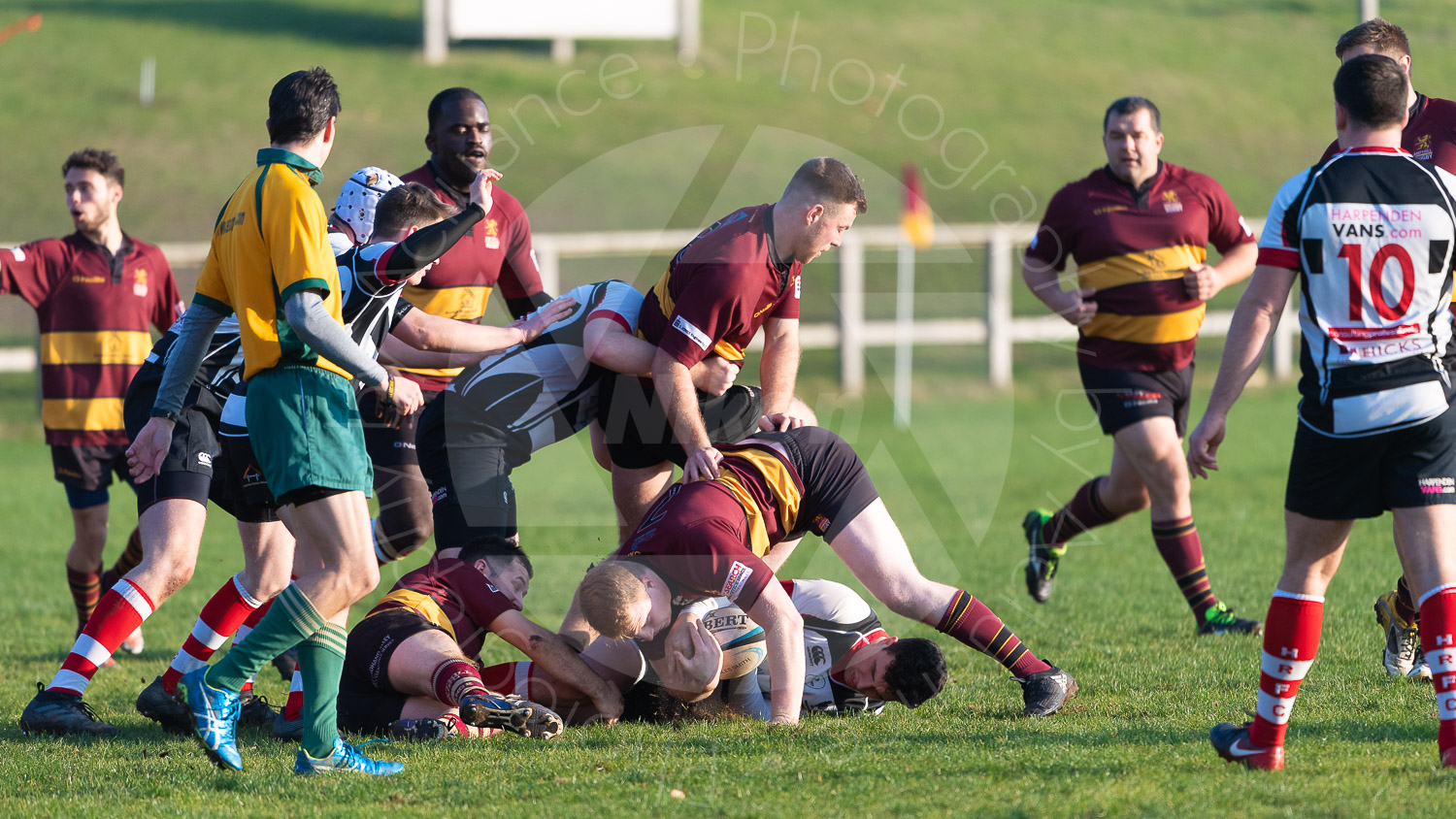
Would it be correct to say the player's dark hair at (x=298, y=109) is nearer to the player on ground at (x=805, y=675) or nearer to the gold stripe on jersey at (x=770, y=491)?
the gold stripe on jersey at (x=770, y=491)

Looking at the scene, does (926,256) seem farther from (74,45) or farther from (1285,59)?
(74,45)

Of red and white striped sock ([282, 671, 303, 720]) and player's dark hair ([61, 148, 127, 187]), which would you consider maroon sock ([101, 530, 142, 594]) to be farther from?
red and white striped sock ([282, 671, 303, 720])

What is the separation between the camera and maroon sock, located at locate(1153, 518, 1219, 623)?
6.31 meters

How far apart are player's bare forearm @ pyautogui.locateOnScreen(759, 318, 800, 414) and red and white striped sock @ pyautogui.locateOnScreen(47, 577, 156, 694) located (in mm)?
2713

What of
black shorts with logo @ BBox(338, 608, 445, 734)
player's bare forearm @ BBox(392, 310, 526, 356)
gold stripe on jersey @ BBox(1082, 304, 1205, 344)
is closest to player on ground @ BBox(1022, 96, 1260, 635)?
gold stripe on jersey @ BBox(1082, 304, 1205, 344)

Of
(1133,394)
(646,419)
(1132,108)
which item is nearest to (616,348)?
(646,419)

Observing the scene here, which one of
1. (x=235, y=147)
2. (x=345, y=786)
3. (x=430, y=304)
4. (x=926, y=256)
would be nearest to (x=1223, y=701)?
(x=345, y=786)

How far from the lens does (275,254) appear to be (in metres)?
3.97

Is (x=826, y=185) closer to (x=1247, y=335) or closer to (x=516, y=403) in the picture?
(x=516, y=403)

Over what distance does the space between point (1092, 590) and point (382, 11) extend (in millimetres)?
36475

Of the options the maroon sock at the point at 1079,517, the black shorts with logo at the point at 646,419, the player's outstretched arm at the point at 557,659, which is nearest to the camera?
the player's outstretched arm at the point at 557,659

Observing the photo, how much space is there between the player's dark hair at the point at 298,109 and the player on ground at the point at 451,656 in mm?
1776

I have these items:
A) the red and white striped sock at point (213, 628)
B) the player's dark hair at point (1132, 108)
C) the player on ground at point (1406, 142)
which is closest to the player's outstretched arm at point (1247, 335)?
the player on ground at point (1406, 142)

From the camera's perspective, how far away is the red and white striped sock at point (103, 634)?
5.09 meters
